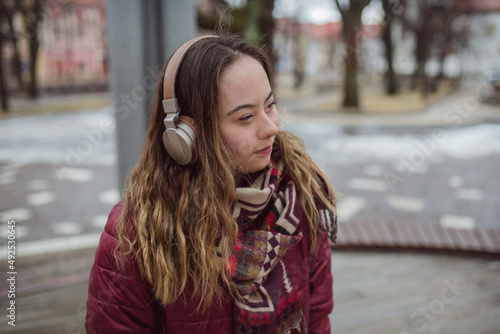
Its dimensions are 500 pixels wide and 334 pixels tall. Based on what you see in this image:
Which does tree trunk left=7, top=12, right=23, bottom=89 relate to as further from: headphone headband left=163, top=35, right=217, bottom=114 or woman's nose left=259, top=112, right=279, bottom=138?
woman's nose left=259, top=112, right=279, bottom=138

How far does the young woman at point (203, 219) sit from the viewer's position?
1202mm

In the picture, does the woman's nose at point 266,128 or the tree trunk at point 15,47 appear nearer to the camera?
the woman's nose at point 266,128

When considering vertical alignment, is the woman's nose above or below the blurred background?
above

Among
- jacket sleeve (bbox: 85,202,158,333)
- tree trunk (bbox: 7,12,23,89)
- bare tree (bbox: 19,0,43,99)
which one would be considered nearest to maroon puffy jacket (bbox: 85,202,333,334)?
jacket sleeve (bbox: 85,202,158,333)

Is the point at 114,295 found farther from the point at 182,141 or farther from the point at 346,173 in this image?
the point at 346,173

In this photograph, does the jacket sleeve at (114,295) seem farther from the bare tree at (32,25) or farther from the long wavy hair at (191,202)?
the bare tree at (32,25)

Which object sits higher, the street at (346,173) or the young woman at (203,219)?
the young woman at (203,219)

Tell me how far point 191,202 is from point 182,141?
187mm

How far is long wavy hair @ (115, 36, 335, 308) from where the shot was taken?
120 centimetres

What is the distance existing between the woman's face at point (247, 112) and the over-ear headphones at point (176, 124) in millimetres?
92

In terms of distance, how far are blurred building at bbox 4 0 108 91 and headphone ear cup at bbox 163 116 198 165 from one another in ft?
66.5

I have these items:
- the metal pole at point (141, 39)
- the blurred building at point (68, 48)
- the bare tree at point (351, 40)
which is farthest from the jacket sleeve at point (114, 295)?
the blurred building at point (68, 48)

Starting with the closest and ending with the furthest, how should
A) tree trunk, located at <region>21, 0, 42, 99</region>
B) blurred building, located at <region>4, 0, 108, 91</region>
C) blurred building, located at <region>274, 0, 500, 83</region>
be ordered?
tree trunk, located at <region>21, 0, 42, 99</region> → blurred building, located at <region>4, 0, 108, 91</region> → blurred building, located at <region>274, 0, 500, 83</region>

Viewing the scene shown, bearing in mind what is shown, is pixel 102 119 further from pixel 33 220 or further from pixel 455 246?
pixel 455 246
